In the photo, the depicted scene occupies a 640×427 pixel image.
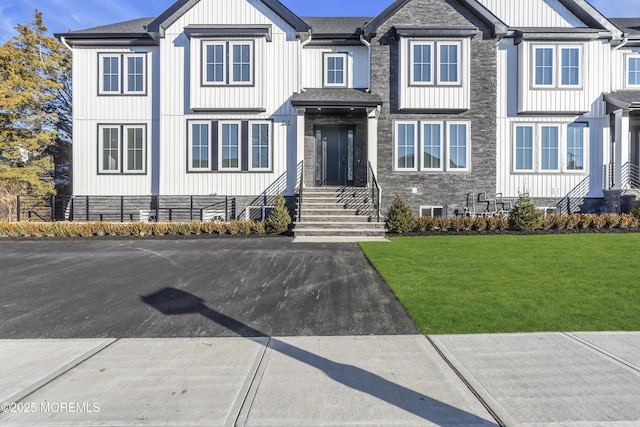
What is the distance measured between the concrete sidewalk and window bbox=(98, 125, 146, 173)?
1283 centimetres

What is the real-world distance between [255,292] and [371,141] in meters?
10.3

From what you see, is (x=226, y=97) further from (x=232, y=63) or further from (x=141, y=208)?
(x=141, y=208)

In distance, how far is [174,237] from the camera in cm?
1165

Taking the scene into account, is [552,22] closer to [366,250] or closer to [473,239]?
[473,239]

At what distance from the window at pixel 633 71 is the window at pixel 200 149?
19086 mm

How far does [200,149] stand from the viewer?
14.6m

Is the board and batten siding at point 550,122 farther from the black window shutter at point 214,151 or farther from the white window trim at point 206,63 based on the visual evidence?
the black window shutter at point 214,151

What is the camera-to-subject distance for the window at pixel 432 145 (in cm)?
1445

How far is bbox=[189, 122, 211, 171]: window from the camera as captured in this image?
14.5 m

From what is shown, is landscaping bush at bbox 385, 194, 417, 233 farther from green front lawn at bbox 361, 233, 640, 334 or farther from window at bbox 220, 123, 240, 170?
window at bbox 220, 123, 240, 170

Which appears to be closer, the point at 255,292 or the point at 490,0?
the point at 255,292

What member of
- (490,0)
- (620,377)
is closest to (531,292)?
(620,377)

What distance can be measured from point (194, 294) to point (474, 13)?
1544 cm

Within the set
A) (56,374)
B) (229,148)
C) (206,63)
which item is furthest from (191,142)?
(56,374)
